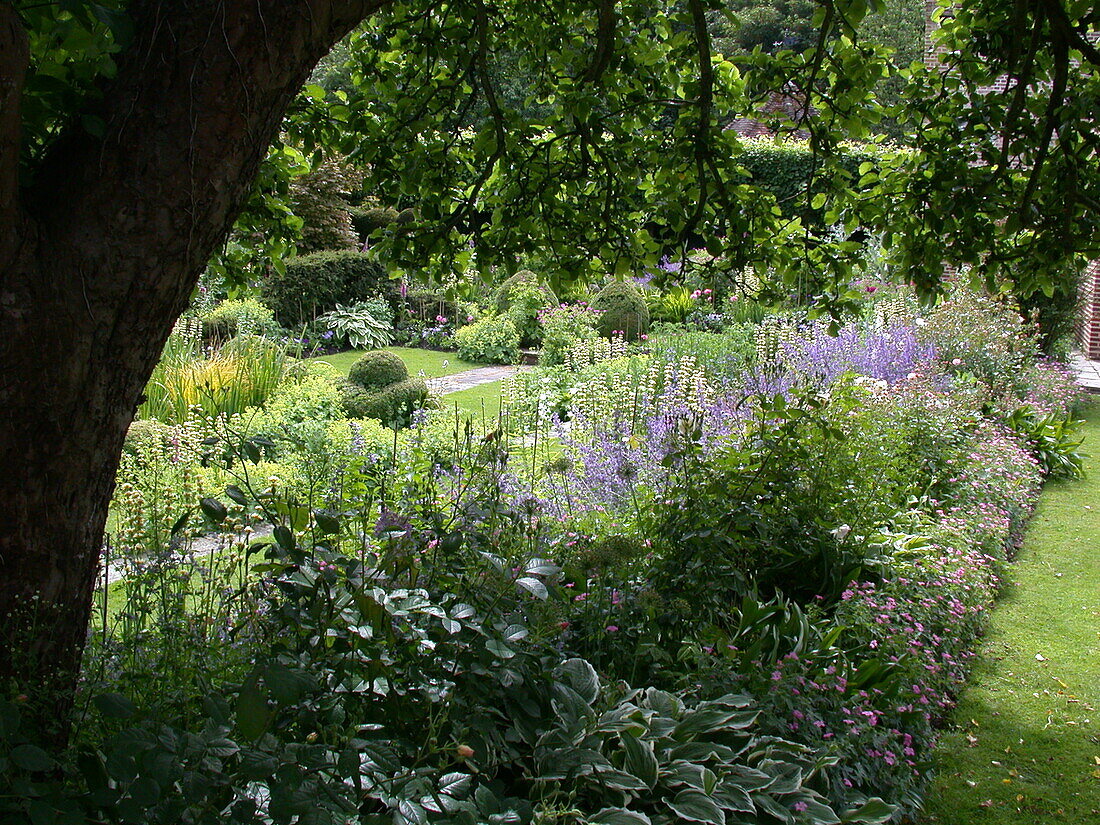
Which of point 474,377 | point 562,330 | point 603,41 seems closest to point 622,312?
point 562,330

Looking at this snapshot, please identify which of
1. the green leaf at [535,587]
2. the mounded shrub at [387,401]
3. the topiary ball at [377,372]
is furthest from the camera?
the topiary ball at [377,372]

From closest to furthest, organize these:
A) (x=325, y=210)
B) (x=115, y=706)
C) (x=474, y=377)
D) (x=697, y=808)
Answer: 1. (x=115, y=706)
2. (x=697, y=808)
3. (x=474, y=377)
4. (x=325, y=210)

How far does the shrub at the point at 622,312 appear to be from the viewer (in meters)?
11.9

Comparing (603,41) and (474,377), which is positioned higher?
(603,41)

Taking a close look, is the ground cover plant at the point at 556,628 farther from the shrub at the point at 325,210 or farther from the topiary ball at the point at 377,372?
the shrub at the point at 325,210

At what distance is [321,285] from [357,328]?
102 cm

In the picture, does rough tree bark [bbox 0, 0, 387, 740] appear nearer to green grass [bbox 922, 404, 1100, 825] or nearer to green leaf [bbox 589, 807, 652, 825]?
green leaf [bbox 589, 807, 652, 825]

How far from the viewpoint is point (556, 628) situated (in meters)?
2.33

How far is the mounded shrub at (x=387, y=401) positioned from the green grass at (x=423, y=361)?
303 centimetres

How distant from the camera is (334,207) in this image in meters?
15.1

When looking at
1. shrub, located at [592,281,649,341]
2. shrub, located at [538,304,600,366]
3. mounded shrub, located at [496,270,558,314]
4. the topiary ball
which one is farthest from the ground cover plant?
mounded shrub, located at [496,270,558,314]

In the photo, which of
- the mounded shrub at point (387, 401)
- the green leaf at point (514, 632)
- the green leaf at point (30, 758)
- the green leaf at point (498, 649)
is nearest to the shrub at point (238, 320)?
the mounded shrub at point (387, 401)

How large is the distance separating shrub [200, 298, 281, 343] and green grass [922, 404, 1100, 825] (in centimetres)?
855

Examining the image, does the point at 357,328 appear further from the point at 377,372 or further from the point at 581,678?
the point at 581,678
